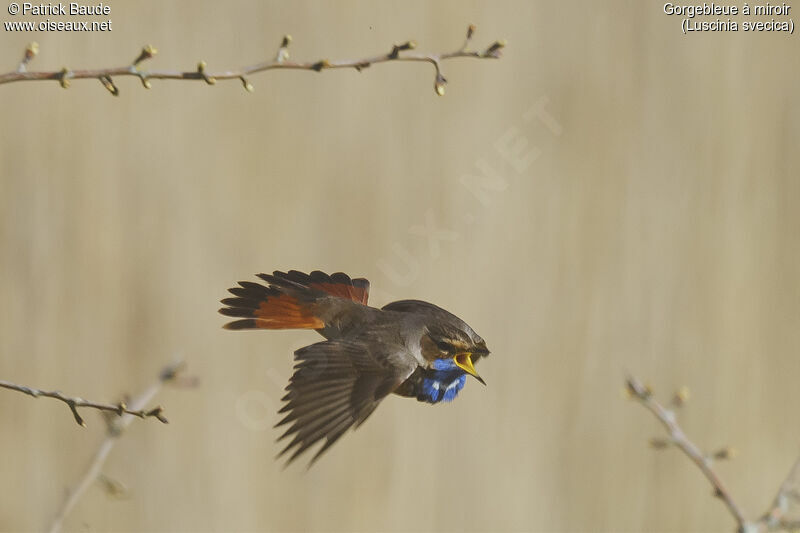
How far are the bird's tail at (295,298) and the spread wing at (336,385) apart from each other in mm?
87

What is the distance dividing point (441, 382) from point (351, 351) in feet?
0.27

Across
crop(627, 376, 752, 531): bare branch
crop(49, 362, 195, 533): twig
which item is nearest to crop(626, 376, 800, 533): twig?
crop(627, 376, 752, 531): bare branch

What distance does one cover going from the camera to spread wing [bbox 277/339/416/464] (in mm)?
779

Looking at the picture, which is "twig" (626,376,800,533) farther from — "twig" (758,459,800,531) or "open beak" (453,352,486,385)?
"open beak" (453,352,486,385)

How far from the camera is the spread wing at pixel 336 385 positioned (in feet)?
2.56

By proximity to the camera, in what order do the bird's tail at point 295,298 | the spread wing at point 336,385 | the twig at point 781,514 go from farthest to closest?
the twig at point 781,514
the bird's tail at point 295,298
the spread wing at point 336,385

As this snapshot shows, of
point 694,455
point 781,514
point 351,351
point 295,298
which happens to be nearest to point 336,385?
point 351,351

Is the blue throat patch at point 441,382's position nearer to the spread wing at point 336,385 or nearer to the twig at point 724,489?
the spread wing at point 336,385

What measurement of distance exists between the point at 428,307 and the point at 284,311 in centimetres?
16

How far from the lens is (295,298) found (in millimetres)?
953

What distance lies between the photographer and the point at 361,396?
0.85m

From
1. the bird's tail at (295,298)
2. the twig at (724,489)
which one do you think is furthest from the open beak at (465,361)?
the twig at (724,489)

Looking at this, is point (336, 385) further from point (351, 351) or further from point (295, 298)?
point (295, 298)

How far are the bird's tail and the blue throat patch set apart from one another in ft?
0.44
